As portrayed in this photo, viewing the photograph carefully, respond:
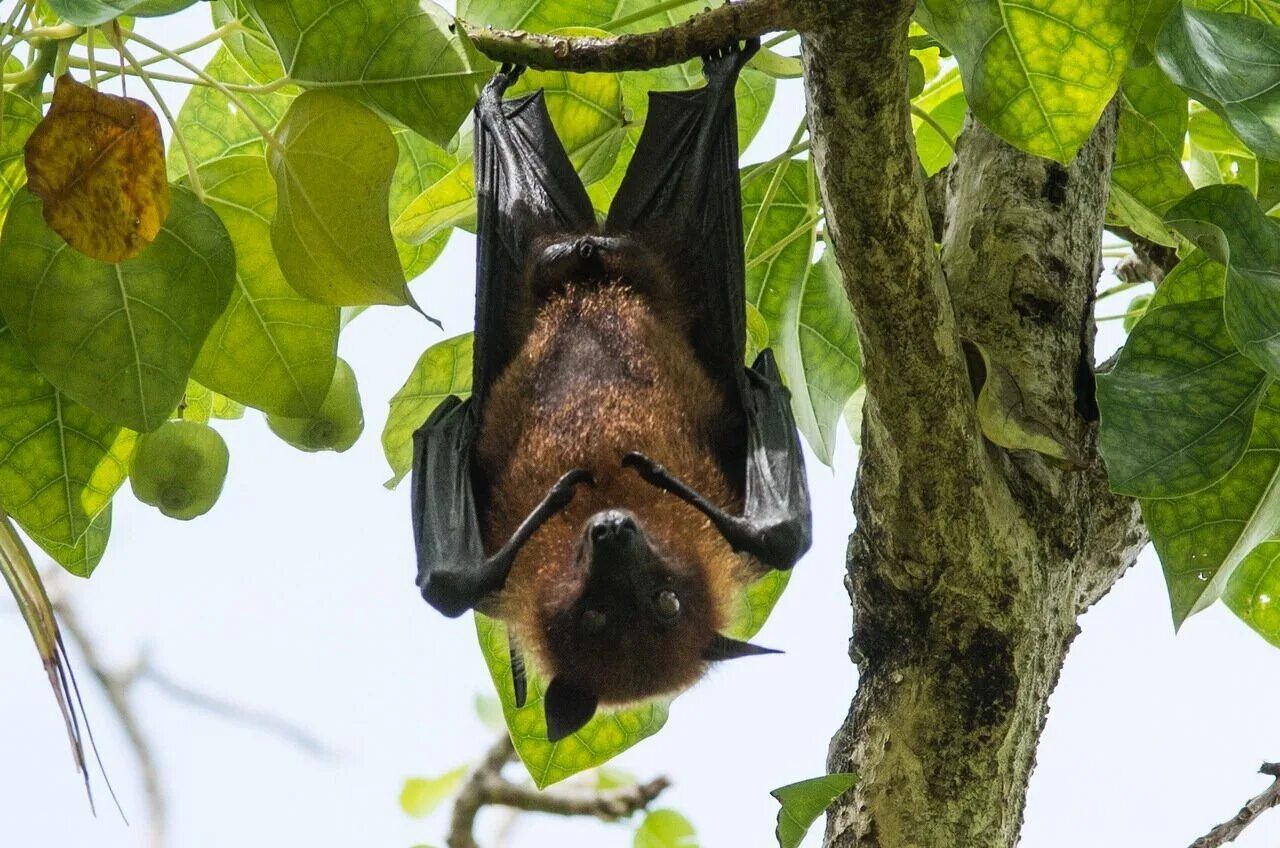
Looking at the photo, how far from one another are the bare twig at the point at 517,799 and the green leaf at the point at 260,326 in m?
1.63

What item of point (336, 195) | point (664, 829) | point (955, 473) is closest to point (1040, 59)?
point (955, 473)

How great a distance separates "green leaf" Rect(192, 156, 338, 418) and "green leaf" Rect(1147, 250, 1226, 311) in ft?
5.96

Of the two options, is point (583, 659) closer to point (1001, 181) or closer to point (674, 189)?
point (674, 189)

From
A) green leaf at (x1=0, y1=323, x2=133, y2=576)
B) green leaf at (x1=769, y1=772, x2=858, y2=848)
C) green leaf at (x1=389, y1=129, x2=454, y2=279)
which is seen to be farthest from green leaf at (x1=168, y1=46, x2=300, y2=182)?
green leaf at (x1=769, y1=772, x2=858, y2=848)

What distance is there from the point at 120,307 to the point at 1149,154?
7.90 feet

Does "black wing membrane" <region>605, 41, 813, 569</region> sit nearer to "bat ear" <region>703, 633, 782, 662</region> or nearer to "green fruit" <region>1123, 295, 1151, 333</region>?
"bat ear" <region>703, 633, 782, 662</region>

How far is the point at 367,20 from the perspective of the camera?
2.65 m

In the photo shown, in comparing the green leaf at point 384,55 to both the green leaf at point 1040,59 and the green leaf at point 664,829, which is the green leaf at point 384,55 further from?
the green leaf at point 664,829

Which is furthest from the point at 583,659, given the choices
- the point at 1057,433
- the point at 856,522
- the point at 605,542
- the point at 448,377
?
the point at 1057,433

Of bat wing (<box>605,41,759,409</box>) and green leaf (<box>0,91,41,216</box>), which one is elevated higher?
bat wing (<box>605,41,759,409</box>)

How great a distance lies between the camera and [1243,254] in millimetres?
2434

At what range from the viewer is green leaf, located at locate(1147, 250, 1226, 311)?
280 cm

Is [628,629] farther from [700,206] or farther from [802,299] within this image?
[700,206]

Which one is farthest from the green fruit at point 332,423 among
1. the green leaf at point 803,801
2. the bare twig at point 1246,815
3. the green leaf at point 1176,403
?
the bare twig at point 1246,815
